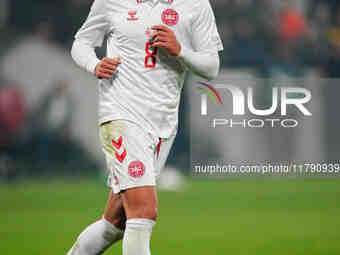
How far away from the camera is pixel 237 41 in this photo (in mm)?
9984

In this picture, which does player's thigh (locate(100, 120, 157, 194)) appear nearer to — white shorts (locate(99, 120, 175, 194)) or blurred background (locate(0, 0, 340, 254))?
white shorts (locate(99, 120, 175, 194))

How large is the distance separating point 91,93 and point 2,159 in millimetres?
1558

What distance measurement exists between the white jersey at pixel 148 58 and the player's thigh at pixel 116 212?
0.41 m

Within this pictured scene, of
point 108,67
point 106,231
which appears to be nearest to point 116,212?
point 106,231

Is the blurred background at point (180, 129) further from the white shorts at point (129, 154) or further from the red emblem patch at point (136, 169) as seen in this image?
the red emblem patch at point (136, 169)

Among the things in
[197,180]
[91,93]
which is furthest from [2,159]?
[197,180]

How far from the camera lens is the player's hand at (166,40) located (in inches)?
130

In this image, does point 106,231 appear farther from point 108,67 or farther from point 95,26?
point 95,26

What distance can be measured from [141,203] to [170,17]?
3.10ft

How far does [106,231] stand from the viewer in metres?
3.55

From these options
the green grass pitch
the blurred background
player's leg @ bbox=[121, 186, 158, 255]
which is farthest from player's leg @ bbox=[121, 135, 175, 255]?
the blurred background

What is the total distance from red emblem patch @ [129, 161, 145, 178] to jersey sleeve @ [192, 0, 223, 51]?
0.70 metres

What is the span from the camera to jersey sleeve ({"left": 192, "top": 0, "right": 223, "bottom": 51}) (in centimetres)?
348

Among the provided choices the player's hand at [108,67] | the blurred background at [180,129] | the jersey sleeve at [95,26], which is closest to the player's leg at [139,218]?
the player's hand at [108,67]
